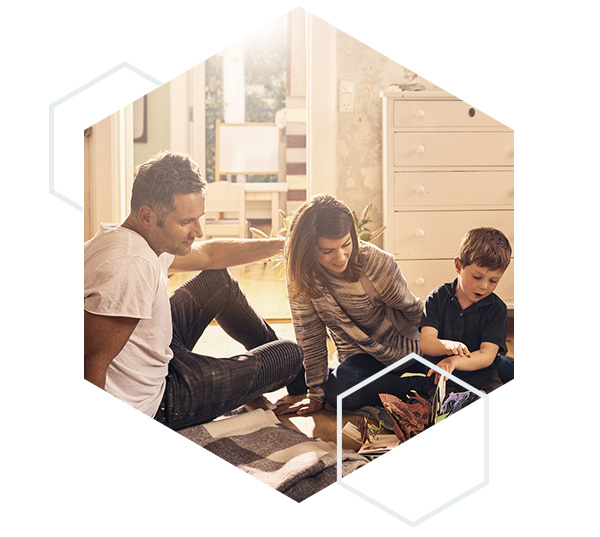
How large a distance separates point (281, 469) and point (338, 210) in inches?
23.6

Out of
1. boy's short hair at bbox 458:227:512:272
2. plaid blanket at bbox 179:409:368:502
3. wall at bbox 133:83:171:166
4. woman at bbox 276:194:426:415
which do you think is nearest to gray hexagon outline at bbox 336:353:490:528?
plaid blanket at bbox 179:409:368:502

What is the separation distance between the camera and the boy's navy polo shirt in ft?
5.66

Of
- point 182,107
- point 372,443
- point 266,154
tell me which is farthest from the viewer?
point 266,154

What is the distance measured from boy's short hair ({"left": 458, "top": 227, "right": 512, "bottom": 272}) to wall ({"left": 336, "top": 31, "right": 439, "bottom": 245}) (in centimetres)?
21

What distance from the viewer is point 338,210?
165cm

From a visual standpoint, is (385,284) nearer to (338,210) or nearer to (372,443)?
(338,210)

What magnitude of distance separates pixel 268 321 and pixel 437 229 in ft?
1.54

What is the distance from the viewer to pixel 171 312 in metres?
1.71

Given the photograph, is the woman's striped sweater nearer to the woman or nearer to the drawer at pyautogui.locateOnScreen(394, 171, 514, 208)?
the woman

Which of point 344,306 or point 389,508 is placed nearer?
point 389,508

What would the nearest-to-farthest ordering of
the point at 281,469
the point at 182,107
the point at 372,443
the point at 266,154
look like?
the point at 281,469 → the point at 372,443 → the point at 182,107 → the point at 266,154

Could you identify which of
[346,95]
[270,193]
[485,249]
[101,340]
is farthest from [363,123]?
[101,340]

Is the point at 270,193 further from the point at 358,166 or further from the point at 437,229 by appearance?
the point at 437,229
